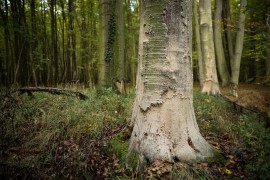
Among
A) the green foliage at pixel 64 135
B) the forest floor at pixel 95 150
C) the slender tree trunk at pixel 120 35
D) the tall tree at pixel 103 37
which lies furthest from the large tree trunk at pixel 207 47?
the green foliage at pixel 64 135

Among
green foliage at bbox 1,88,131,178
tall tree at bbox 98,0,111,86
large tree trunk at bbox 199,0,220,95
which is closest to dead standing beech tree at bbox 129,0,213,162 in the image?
green foliage at bbox 1,88,131,178

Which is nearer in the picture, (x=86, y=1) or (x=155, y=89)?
(x=155, y=89)

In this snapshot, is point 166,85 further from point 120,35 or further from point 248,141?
point 120,35

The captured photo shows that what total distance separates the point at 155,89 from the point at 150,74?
A: 21 centimetres

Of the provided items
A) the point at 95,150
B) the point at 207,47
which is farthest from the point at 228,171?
the point at 207,47

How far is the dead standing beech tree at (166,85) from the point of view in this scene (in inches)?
102

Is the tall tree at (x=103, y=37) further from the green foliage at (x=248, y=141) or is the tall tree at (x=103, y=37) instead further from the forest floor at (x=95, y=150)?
the green foliage at (x=248, y=141)

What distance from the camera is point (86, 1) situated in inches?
766

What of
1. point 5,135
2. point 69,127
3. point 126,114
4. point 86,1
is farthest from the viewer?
point 86,1

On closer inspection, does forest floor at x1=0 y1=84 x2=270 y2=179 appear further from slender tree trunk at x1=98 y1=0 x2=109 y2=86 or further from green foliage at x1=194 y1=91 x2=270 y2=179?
slender tree trunk at x1=98 y1=0 x2=109 y2=86

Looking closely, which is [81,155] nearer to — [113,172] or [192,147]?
[113,172]

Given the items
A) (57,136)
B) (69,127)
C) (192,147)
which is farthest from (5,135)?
(192,147)

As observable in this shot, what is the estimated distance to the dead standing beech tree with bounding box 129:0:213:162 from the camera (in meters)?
2.58

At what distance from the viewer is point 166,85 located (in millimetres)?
2596
